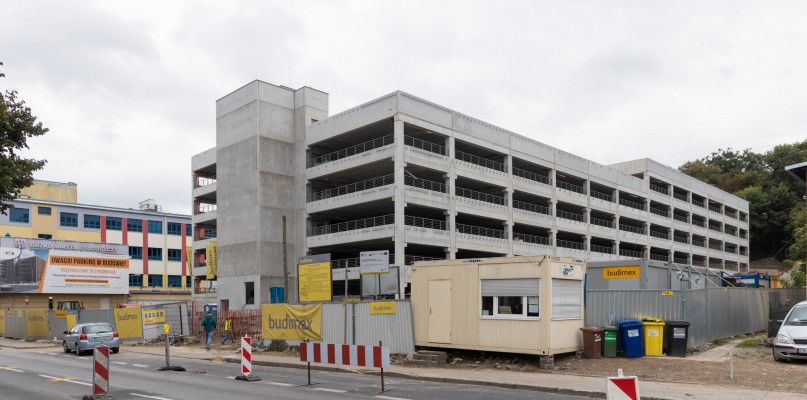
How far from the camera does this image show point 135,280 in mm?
78438

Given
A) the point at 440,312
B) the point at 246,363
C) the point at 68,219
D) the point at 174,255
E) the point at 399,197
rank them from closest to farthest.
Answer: the point at 246,363
the point at 440,312
the point at 399,197
the point at 68,219
the point at 174,255

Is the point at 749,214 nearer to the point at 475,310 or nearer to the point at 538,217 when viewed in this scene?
the point at 538,217

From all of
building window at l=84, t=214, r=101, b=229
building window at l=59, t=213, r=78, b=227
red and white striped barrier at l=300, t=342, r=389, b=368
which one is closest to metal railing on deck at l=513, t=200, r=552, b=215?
red and white striped barrier at l=300, t=342, r=389, b=368

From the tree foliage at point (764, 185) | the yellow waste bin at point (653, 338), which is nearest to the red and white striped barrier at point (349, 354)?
the yellow waste bin at point (653, 338)

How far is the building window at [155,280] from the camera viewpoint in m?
80.4

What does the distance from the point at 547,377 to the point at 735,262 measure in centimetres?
8444

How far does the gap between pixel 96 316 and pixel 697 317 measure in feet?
104

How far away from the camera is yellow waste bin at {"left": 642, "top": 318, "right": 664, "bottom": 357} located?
1892 cm

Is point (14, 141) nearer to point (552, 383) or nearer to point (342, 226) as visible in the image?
point (552, 383)

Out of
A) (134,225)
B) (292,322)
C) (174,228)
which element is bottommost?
(292,322)

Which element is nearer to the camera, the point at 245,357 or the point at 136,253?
the point at 245,357

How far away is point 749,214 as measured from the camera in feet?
309

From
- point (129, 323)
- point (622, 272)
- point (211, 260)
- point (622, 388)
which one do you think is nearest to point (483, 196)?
point (211, 260)

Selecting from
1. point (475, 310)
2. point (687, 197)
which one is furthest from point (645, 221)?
point (475, 310)
